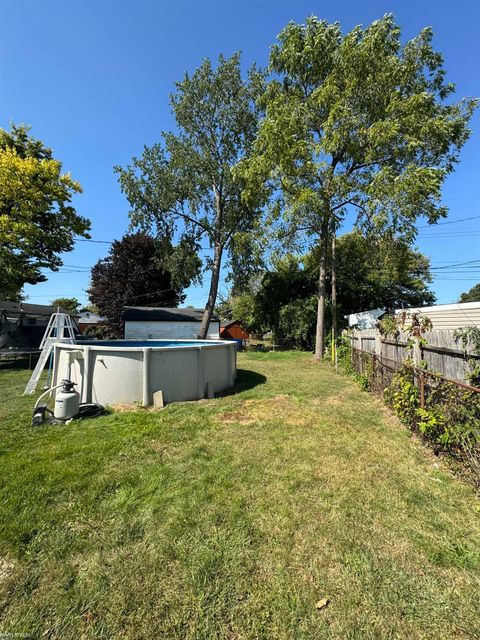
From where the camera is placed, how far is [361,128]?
12.2 m

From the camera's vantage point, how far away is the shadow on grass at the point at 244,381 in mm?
7325

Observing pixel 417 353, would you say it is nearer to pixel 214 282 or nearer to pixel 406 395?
pixel 406 395

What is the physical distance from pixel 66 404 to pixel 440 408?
5.39 metres

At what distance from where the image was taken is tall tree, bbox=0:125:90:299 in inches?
504

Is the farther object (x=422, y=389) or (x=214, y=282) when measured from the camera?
(x=214, y=282)

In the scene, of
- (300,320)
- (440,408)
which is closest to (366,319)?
(300,320)

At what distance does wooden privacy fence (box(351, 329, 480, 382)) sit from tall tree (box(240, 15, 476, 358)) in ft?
25.2

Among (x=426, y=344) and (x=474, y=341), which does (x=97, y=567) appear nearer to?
(x=474, y=341)

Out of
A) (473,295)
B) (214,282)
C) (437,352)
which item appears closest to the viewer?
(437,352)

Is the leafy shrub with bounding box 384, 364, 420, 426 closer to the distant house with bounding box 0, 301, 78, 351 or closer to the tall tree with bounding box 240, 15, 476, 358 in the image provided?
the tall tree with bounding box 240, 15, 476, 358

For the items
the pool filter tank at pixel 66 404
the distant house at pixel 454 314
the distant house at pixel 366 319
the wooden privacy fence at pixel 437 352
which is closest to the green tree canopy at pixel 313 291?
the distant house at pixel 366 319

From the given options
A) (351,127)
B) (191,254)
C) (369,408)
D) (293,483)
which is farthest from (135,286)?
(293,483)

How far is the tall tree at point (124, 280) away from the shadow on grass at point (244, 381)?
714 inches

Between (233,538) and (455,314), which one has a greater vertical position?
(455,314)
